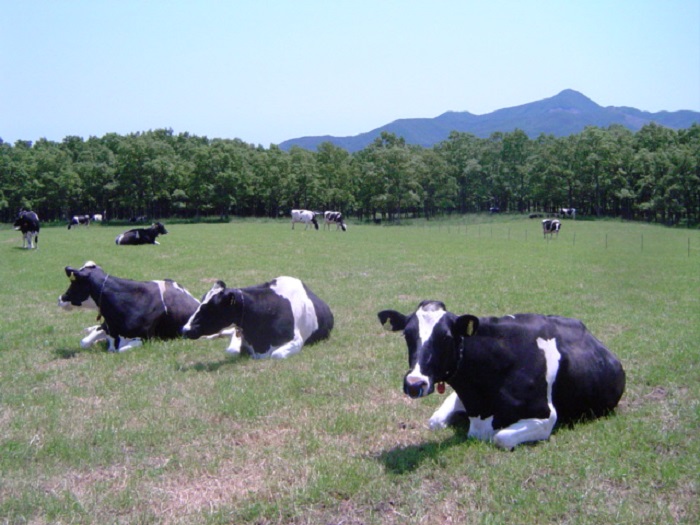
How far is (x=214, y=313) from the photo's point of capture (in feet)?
33.0

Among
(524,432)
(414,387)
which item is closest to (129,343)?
(414,387)

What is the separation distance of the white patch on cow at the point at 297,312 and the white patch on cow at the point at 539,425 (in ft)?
15.3

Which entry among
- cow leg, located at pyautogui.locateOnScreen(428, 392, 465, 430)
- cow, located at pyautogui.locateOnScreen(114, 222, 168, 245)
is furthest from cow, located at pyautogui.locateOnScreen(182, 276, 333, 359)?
cow, located at pyautogui.locateOnScreen(114, 222, 168, 245)

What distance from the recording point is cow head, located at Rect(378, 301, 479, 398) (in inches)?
223

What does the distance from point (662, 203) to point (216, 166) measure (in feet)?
187

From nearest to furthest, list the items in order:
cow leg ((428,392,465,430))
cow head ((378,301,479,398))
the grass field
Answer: the grass field → cow head ((378,301,479,398)) → cow leg ((428,392,465,430))

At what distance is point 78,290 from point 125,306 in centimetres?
88

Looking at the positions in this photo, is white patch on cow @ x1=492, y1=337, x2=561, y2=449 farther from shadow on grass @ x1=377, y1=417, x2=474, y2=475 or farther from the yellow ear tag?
the yellow ear tag

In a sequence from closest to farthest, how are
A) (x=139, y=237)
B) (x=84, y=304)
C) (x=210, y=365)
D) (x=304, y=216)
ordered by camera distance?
(x=210, y=365)
(x=84, y=304)
(x=139, y=237)
(x=304, y=216)

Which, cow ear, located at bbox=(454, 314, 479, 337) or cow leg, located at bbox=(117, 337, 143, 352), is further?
cow leg, located at bbox=(117, 337, 143, 352)

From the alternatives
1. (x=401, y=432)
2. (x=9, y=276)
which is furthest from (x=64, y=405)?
(x=9, y=276)

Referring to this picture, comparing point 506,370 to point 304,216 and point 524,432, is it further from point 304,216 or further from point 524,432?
point 304,216

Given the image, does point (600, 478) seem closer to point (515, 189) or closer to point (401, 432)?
point (401, 432)

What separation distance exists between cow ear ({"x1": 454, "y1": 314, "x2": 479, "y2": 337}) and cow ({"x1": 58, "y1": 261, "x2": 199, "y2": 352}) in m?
6.64
